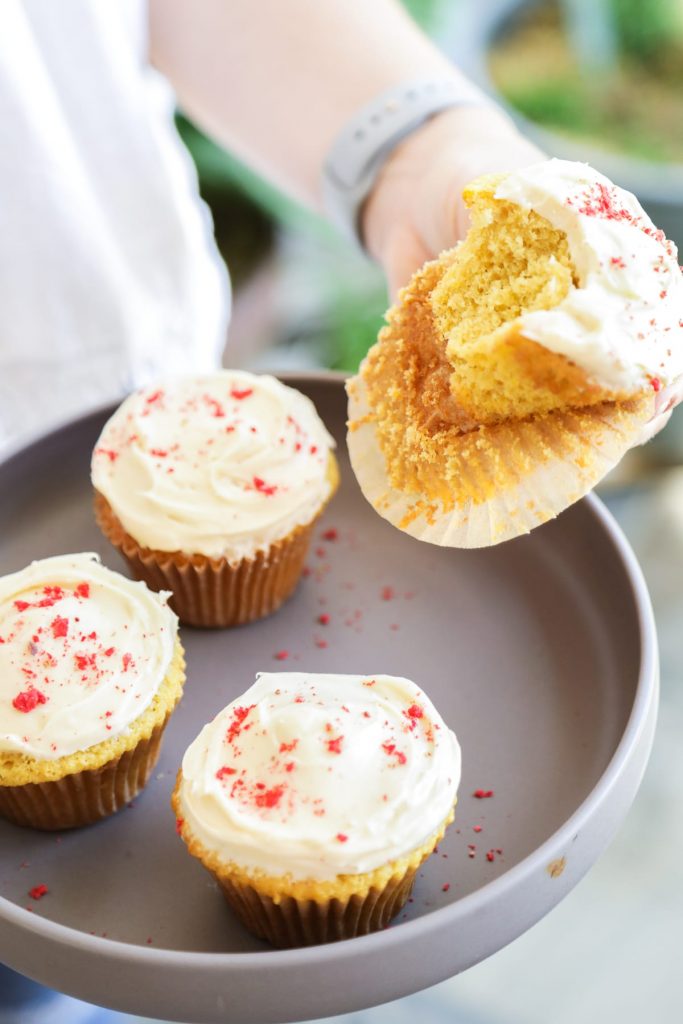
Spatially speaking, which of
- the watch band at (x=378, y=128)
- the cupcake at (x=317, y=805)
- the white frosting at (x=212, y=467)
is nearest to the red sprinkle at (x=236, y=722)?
the cupcake at (x=317, y=805)

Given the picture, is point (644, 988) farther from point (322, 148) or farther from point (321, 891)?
point (322, 148)

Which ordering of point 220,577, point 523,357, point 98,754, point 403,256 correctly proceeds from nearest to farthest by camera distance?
point 523,357
point 98,754
point 220,577
point 403,256

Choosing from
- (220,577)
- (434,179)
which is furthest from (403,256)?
(220,577)

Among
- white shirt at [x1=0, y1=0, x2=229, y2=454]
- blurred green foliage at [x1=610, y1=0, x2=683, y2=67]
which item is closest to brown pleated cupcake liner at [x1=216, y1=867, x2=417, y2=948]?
white shirt at [x1=0, y1=0, x2=229, y2=454]

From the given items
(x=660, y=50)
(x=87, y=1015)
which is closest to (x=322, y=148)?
(x=660, y=50)

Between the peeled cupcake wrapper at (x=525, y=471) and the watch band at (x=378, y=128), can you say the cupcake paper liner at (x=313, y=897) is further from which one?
the watch band at (x=378, y=128)

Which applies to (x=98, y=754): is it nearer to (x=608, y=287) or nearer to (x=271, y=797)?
(x=271, y=797)
